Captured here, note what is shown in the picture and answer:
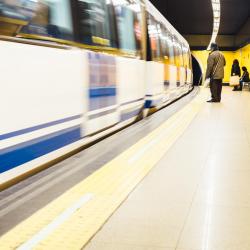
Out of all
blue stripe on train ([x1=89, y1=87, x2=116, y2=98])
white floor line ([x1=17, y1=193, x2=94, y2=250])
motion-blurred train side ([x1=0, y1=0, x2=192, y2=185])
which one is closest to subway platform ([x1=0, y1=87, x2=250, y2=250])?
white floor line ([x1=17, y1=193, x2=94, y2=250])

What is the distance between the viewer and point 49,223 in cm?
282

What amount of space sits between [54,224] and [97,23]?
2950mm

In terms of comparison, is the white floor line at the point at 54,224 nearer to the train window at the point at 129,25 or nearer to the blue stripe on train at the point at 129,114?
the blue stripe on train at the point at 129,114

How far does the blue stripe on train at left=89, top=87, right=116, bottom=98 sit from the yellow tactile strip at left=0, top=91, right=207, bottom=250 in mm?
694

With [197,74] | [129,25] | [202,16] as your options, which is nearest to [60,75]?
[129,25]

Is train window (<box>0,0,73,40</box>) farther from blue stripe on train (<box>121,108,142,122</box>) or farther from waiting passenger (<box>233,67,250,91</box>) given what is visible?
waiting passenger (<box>233,67,250,91</box>)

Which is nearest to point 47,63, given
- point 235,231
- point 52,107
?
point 52,107

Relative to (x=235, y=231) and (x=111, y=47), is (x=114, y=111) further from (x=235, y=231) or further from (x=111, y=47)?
(x=235, y=231)

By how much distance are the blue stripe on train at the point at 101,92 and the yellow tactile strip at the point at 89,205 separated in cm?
69

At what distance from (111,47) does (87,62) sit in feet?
4.05

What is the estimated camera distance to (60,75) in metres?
3.85

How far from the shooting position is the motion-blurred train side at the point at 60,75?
304 cm

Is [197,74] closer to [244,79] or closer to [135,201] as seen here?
[244,79]

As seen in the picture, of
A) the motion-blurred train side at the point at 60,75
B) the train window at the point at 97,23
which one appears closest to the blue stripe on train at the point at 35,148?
the motion-blurred train side at the point at 60,75
